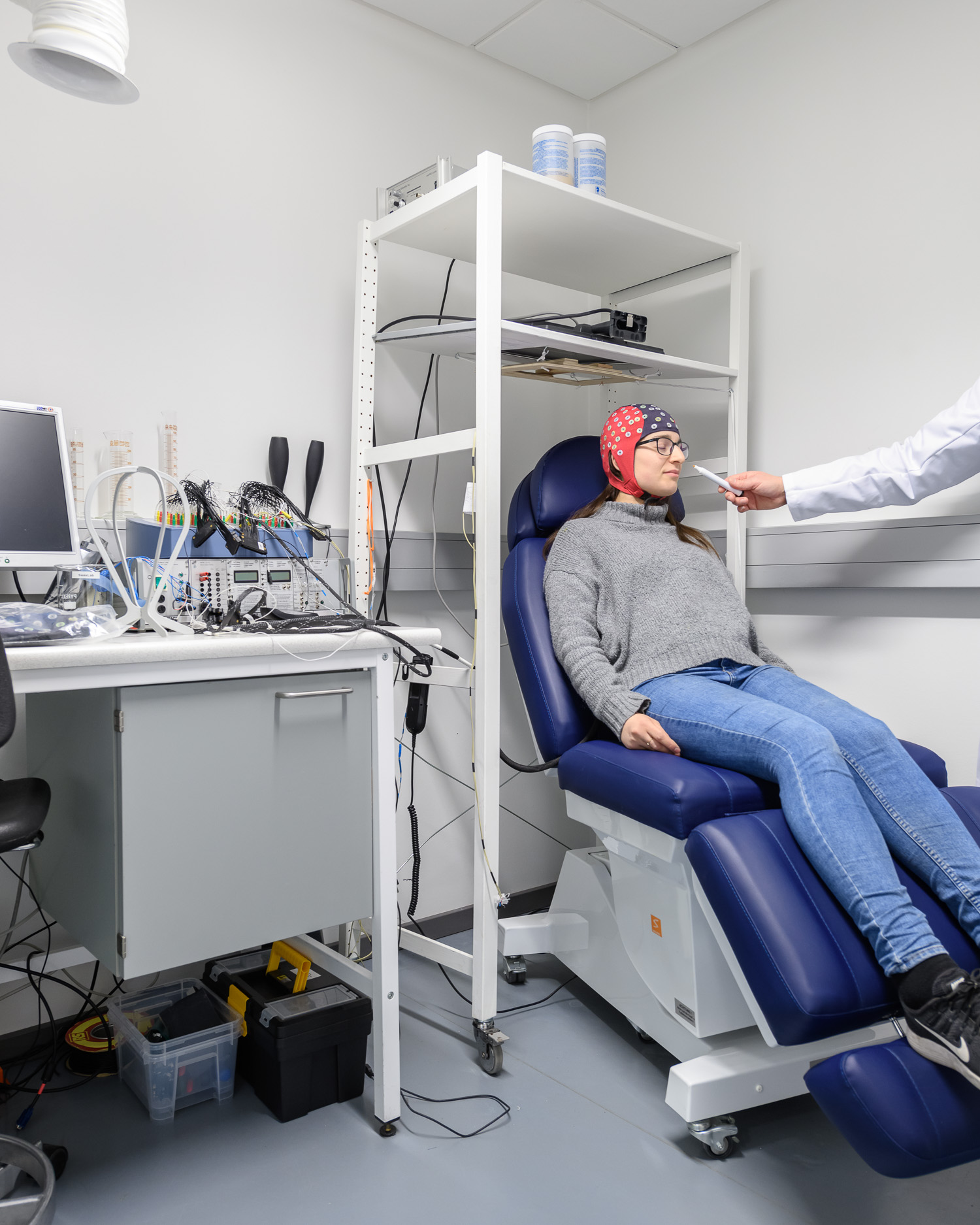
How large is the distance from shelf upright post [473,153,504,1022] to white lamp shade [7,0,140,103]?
0.68 meters

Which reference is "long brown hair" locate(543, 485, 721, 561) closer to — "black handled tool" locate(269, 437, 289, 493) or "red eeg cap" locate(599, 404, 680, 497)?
"red eeg cap" locate(599, 404, 680, 497)

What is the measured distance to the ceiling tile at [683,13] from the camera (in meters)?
2.35

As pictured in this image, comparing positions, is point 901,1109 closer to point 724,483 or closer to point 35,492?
point 724,483

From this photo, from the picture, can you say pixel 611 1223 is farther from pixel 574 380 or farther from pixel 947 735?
pixel 574 380

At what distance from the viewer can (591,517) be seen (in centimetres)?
213

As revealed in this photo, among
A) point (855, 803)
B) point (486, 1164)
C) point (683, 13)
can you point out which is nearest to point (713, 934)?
point (855, 803)

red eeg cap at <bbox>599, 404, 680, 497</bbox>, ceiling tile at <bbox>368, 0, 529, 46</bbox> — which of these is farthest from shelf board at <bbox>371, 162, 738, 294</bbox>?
ceiling tile at <bbox>368, 0, 529, 46</bbox>

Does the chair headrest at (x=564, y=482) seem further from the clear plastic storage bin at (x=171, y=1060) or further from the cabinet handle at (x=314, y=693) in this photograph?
the clear plastic storage bin at (x=171, y=1060)

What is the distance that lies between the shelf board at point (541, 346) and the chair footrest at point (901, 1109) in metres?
1.43

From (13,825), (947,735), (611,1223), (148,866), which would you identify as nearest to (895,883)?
(611,1223)

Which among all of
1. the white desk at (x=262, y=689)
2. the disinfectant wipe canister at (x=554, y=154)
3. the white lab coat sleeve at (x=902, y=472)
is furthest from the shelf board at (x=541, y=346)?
the white desk at (x=262, y=689)

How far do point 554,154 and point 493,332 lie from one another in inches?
20.3

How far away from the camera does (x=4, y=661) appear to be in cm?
114

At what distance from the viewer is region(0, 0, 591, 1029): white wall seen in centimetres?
185
